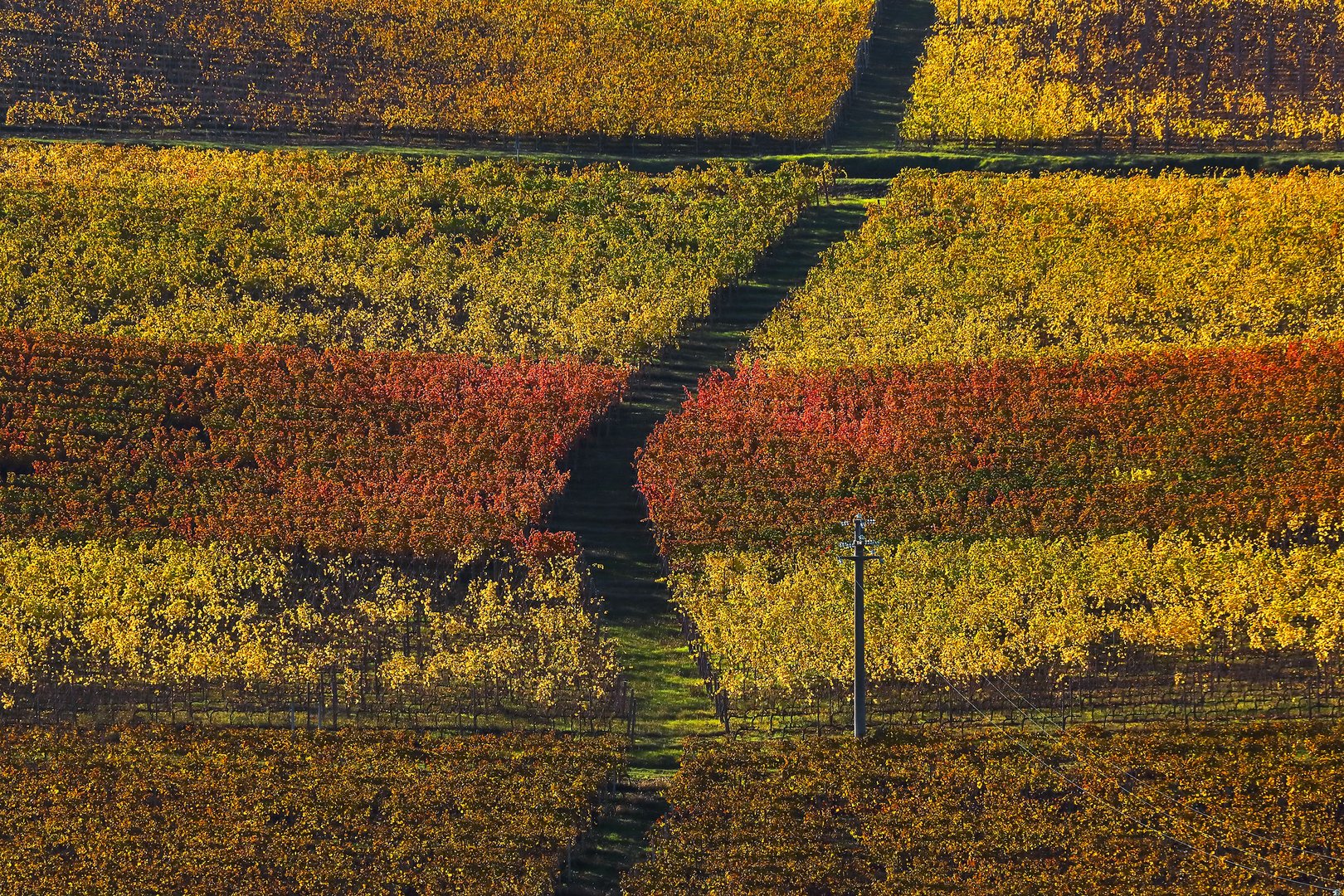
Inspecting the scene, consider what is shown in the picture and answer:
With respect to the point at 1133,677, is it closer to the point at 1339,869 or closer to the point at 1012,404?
the point at 1339,869

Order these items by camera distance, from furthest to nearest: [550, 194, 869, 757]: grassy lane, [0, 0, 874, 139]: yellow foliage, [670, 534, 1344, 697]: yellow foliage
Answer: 1. [0, 0, 874, 139]: yellow foliage
2. [550, 194, 869, 757]: grassy lane
3. [670, 534, 1344, 697]: yellow foliage

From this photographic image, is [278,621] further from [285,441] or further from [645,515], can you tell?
[645,515]

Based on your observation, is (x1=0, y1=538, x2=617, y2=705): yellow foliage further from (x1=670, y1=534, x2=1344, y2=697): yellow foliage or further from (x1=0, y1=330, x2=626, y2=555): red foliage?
(x1=670, y1=534, x2=1344, y2=697): yellow foliage

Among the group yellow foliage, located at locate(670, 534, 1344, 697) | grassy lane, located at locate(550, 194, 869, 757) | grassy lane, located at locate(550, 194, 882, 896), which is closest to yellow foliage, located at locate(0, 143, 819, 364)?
grassy lane, located at locate(550, 194, 869, 757)

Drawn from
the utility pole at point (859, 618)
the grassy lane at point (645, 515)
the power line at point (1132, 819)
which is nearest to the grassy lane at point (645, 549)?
the grassy lane at point (645, 515)

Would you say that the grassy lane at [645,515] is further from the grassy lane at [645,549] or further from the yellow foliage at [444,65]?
the yellow foliage at [444,65]

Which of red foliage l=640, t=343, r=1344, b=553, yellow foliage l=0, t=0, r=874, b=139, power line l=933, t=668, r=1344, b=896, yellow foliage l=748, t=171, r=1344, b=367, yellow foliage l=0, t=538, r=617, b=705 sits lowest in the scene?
power line l=933, t=668, r=1344, b=896

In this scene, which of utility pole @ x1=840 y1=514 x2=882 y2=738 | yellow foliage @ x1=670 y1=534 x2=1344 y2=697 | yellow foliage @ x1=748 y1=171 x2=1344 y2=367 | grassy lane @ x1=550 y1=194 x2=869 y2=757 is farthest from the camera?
yellow foliage @ x1=748 y1=171 x2=1344 y2=367
